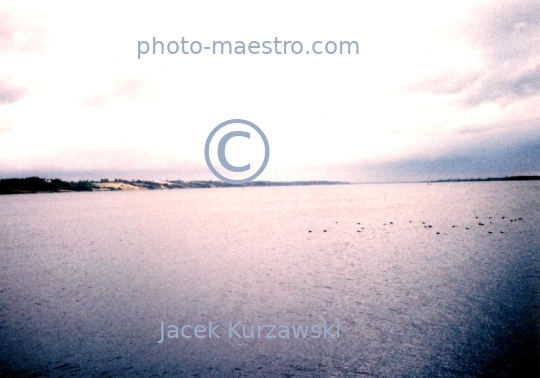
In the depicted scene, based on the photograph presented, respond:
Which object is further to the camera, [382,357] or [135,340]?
[135,340]

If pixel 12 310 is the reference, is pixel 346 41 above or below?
above

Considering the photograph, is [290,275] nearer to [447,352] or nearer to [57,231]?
[447,352]

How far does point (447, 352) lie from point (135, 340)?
43.9 feet

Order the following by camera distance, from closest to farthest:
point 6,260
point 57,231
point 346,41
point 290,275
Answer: point 346,41, point 290,275, point 6,260, point 57,231

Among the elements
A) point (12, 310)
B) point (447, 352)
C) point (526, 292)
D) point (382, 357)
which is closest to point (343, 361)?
point (382, 357)

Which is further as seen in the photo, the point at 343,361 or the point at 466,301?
the point at 466,301

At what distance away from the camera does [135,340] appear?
15.8 meters

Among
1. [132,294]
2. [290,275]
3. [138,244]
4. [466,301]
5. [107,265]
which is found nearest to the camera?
[466,301]

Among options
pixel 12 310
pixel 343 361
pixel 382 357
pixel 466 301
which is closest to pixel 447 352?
pixel 382 357

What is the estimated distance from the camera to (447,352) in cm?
1421

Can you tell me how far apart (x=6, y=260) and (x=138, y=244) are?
13.0 m

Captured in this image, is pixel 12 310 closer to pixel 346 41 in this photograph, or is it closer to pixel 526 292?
pixel 346 41

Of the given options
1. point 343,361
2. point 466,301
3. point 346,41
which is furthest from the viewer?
point 466,301

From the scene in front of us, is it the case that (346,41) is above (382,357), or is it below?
above
